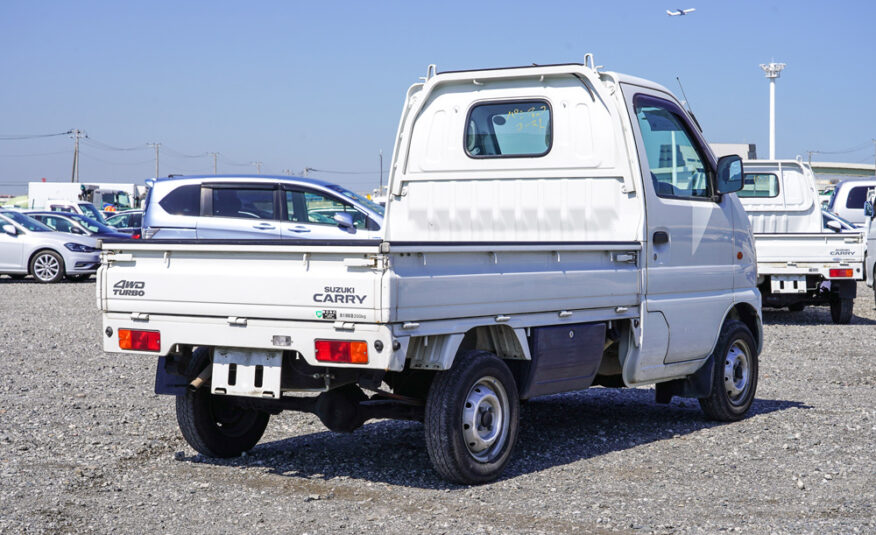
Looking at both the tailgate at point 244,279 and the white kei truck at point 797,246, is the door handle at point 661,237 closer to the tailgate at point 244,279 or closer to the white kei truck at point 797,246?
the tailgate at point 244,279

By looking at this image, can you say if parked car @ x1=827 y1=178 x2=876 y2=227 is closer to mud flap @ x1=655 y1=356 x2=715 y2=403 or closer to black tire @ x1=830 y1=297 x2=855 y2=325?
black tire @ x1=830 y1=297 x2=855 y2=325

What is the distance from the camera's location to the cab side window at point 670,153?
7.55 metres

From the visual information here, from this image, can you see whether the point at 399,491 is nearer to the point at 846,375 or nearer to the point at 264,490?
the point at 264,490

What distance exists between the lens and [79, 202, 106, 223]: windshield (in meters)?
33.6

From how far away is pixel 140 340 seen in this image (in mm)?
6121

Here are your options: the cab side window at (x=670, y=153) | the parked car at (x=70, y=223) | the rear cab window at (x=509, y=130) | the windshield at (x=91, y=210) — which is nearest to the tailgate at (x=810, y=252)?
the cab side window at (x=670, y=153)

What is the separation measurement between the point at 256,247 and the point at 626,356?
274cm

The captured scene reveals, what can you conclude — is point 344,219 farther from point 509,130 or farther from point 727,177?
point 727,177

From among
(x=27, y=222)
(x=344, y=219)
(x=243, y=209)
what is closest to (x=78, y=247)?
(x=27, y=222)

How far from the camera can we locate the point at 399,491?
5.95 m

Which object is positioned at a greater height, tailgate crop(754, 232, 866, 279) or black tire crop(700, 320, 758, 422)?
tailgate crop(754, 232, 866, 279)

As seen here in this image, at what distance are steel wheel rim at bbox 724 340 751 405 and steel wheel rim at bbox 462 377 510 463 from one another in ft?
8.64

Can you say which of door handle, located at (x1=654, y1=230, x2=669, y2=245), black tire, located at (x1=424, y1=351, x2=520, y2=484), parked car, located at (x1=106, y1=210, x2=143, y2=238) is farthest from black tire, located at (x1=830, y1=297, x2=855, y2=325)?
parked car, located at (x1=106, y1=210, x2=143, y2=238)

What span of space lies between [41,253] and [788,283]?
1563cm
